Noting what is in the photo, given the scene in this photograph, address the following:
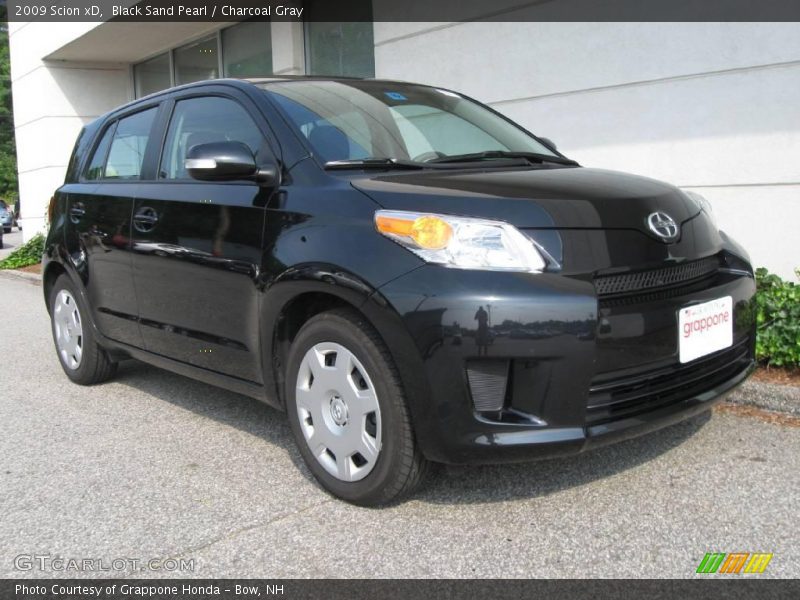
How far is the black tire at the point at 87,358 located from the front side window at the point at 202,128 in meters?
1.28

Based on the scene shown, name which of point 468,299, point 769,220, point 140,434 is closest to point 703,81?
point 769,220

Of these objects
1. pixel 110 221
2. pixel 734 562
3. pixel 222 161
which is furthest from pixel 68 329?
pixel 734 562

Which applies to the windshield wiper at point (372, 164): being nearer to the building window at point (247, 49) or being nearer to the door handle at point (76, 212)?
the door handle at point (76, 212)

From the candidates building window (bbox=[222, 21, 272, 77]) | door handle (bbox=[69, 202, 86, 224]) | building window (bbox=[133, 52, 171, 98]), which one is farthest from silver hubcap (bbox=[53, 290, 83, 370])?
building window (bbox=[133, 52, 171, 98])

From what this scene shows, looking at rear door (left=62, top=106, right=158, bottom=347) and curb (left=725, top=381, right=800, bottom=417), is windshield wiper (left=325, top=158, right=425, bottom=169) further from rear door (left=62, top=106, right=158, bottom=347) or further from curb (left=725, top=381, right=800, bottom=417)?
curb (left=725, top=381, right=800, bottom=417)

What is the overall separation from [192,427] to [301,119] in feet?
5.85

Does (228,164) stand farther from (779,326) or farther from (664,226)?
(779,326)

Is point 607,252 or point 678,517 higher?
point 607,252

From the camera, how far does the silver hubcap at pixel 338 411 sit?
286 centimetres

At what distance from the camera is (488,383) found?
2574 mm

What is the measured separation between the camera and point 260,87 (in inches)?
142

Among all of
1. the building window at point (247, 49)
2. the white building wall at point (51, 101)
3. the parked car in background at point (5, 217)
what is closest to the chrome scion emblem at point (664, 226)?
the building window at point (247, 49)

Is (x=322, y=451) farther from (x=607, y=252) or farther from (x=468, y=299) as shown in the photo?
(x=607, y=252)

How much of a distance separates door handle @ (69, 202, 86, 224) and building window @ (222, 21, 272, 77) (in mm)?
6023
